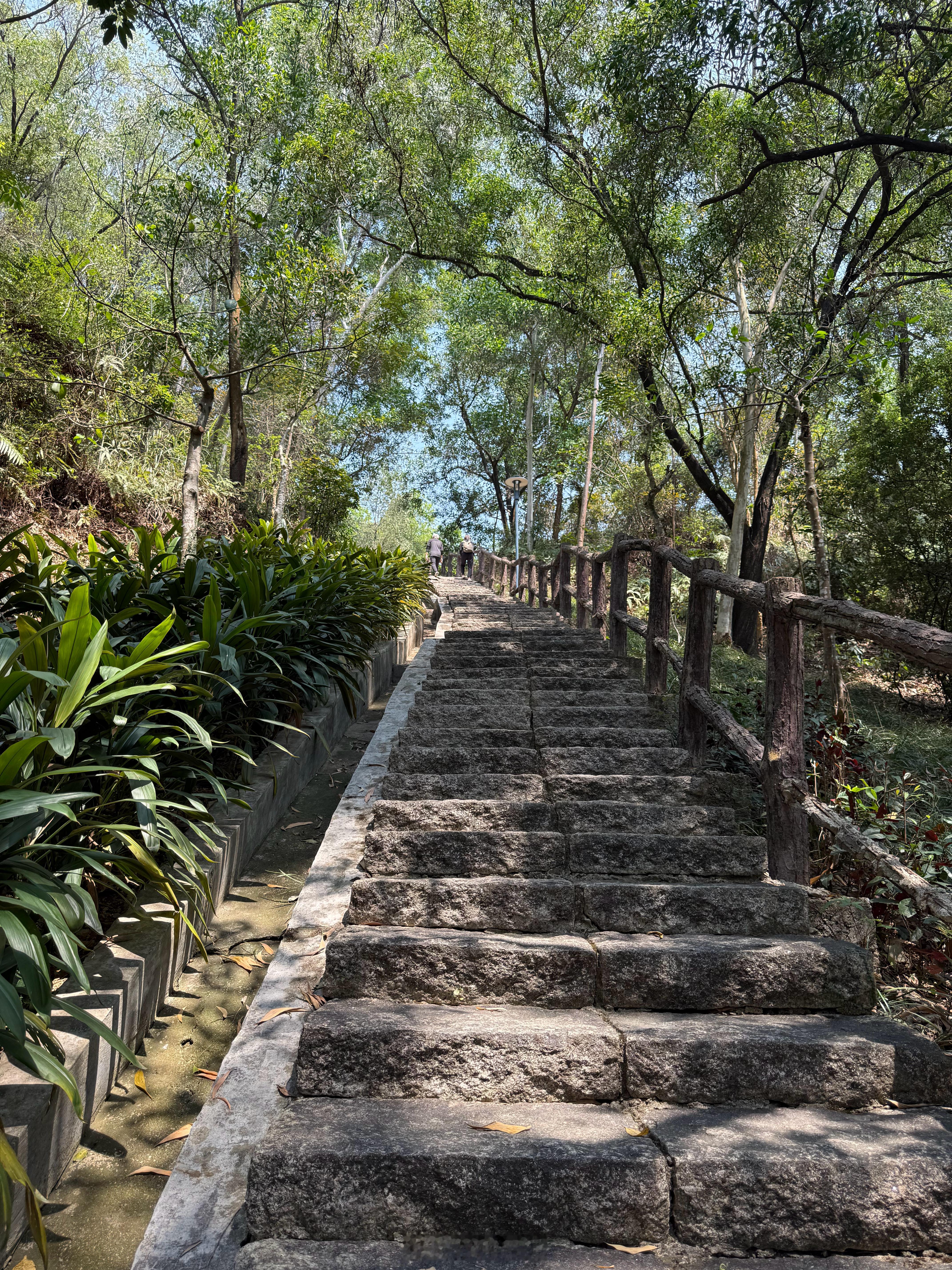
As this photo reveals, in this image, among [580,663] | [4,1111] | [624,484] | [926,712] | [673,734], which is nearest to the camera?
[4,1111]

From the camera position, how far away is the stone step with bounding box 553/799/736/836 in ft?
10.3

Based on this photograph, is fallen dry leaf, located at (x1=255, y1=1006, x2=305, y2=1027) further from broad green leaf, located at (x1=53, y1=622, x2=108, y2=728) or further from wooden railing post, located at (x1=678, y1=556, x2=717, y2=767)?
wooden railing post, located at (x1=678, y1=556, x2=717, y2=767)

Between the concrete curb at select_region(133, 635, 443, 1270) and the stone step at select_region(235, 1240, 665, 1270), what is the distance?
0.08 m

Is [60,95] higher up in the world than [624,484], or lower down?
higher up

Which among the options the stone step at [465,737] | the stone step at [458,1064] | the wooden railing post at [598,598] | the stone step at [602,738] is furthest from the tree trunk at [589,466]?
the stone step at [458,1064]

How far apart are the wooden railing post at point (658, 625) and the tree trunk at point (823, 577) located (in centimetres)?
255

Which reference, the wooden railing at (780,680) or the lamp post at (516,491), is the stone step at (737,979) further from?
the lamp post at (516,491)

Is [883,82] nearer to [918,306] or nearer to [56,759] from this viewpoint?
[918,306]

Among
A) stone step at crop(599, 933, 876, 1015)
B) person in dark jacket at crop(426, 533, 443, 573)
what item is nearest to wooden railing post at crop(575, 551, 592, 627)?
stone step at crop(599, 933, 876, 1015)

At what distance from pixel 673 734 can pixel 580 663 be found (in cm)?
168

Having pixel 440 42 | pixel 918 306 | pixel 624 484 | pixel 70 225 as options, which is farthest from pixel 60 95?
pixel 918 306

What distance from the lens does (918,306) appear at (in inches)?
573

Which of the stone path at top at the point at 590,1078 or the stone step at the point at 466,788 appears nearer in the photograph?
the stone path at top at the point at 590,1078

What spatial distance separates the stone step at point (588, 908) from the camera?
2.57 meters
